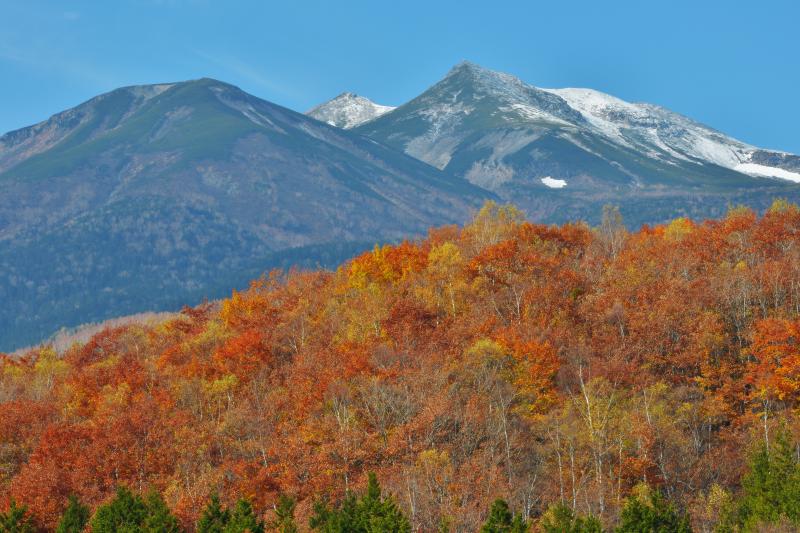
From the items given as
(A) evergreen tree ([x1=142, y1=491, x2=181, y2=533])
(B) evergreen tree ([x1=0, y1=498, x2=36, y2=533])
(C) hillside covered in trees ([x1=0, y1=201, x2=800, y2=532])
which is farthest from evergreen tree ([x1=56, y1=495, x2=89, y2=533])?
(A) evergreen tree ([x1=142, y1=491, x2=181, y2=533])

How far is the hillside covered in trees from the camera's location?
67125 mm

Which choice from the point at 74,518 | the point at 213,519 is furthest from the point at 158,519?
the point at 74,518

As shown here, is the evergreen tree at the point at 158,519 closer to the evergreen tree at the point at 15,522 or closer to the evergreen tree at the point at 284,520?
the evergreen tree at the point at 284,520

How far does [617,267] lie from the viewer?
10881 centimetres

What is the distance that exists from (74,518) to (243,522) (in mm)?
17716

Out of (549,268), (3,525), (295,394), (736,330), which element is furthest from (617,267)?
(3,525)

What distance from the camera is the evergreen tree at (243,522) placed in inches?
2329

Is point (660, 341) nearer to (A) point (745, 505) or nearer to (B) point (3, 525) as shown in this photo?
(A) point (745, 505)

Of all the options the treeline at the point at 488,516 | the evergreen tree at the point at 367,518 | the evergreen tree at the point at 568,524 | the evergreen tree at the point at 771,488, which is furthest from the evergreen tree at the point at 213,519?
the evergreen tree at the point at 771,488

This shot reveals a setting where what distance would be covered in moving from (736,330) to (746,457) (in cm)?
2333

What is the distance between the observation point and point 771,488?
62.6m

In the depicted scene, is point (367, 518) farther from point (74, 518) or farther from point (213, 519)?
point (74, 518)

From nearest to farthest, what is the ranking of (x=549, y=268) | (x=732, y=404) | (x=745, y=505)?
(x=745, y=505) < (x=732, y=404) < (x=549, y=268)

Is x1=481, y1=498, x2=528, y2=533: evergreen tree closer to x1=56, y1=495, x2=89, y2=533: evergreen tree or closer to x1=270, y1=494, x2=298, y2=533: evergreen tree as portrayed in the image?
x1=270, y1=494, x2=298, y2=533: evergreen tree
